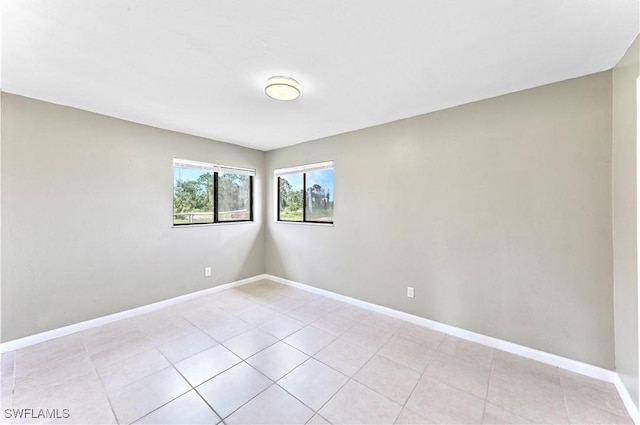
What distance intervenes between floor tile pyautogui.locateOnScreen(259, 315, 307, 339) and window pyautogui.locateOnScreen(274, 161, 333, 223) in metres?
1.50

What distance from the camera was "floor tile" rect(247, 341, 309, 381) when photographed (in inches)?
78.6

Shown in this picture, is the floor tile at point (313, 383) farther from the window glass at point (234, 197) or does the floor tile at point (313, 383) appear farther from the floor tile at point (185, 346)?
the window glass at point (234, 197)

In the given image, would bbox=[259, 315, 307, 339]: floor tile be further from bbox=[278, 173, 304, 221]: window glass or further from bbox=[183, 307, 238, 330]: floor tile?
bbox=[278, 173, 304, 221]: window glass

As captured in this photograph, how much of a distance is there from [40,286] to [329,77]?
3377mm

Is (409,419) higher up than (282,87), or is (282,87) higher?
(282,87)

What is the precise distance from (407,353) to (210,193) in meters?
3.37

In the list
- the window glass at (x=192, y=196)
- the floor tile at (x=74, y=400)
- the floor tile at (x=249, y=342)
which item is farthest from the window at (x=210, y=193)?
the floor tile at (x=74, y=400)

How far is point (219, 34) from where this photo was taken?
1.51 metres

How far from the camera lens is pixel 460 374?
6.42 ft

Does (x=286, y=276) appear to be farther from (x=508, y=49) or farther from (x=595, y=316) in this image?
(x=508, y=49)

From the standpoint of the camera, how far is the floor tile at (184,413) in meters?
1.52

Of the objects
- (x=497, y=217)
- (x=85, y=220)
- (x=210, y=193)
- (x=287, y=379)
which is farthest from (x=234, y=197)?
(x=497, y=217)

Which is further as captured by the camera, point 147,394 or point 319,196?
point 319,196

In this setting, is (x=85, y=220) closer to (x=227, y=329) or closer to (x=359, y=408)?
(x=227, y=329)
